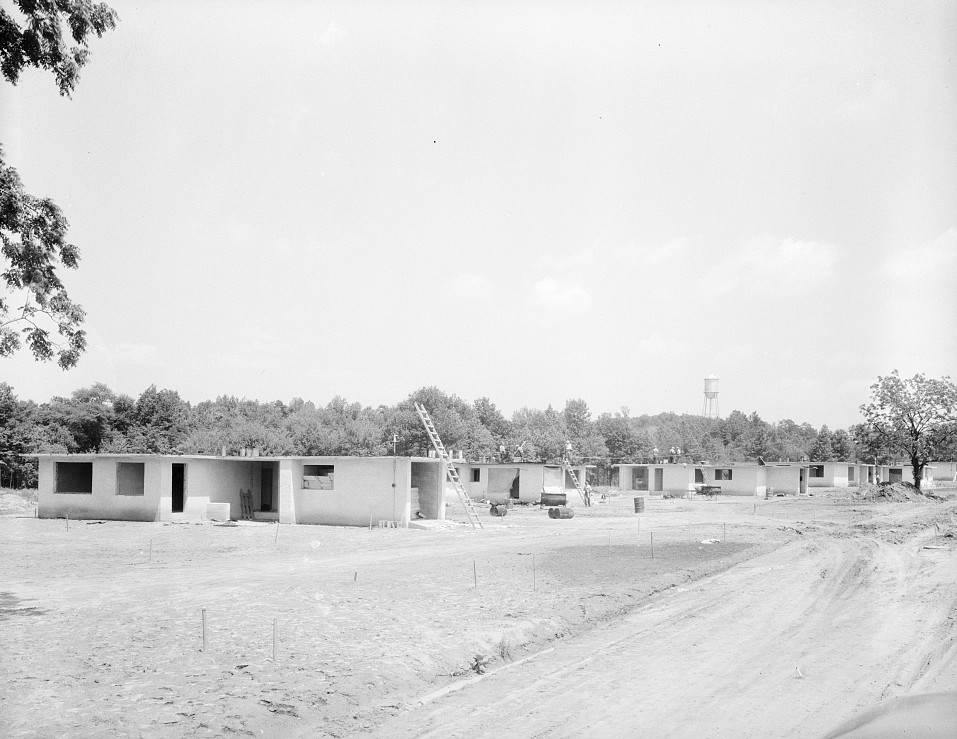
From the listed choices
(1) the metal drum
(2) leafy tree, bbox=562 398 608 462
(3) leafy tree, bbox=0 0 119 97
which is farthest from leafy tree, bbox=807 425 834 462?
(3) leafy tree, bbox=0 0 119 97

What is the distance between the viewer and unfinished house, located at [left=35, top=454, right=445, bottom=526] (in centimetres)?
3456

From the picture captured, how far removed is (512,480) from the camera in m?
54.7

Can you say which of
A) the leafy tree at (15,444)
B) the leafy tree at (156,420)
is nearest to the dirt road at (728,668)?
the leafy tree at (15,444)

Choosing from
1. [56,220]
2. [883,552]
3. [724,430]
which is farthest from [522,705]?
A: [724,430]

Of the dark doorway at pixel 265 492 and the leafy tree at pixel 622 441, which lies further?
the leafy tree at pixel 622 441

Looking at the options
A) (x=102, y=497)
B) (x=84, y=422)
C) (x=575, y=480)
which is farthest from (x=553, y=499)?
(x=84, y=422)

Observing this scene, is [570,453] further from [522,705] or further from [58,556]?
[522,705]

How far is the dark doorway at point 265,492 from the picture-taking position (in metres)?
40.9

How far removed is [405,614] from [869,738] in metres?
10.9

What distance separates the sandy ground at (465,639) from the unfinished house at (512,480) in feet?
89.9

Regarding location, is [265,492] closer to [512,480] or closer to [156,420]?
[512,480]

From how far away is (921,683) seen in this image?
1059 cm

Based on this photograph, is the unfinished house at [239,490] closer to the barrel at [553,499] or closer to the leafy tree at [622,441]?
the barrel at [553,499]

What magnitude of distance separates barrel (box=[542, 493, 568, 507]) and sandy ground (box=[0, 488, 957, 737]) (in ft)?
77.5
